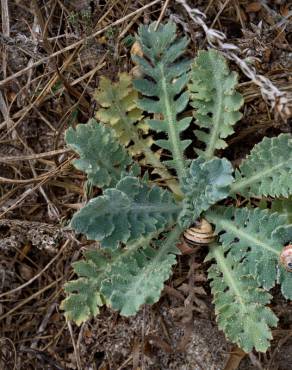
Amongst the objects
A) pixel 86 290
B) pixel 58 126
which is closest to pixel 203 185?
pixel 86 290

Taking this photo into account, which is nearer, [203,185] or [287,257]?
[287,257]

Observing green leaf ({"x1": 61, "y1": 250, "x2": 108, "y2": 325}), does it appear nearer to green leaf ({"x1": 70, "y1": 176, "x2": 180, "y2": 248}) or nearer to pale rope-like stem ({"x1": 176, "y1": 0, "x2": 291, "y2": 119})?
green leaf ({"x1": 70, "y1": 176, "x2": 180, "y2": 248})

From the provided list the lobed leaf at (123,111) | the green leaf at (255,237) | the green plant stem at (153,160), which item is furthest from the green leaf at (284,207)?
the lobed leaf at (123,111)

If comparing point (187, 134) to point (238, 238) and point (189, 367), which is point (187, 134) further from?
point (189, 367)

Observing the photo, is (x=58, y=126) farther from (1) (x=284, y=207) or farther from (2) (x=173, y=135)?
(1) (x=284, y=207)

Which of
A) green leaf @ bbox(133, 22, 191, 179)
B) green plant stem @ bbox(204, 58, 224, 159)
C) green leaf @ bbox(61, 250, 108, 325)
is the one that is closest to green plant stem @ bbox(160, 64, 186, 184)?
green leaf @ bbox(133, 22, 191, 179)

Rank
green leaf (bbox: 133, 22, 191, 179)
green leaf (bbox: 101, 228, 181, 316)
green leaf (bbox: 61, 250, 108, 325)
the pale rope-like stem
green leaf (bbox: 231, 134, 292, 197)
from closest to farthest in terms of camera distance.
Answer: the pale rope-like stem, green leaf (bbox: 101, 228, 181, 316), green leaf (bbox: 231, 134, 292, 197), green leaf (bbox: 61, 250, 108, 325), green leaf (bbox: 133, 22, 191, 179)
